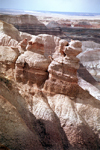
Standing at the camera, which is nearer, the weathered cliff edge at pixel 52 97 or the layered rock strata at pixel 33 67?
the weathered cliff edge at pixel 52 97

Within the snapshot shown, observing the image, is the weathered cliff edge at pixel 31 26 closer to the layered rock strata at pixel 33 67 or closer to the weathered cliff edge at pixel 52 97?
the weathered cliff edge at pixel 52 97

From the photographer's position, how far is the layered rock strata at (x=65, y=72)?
12.8 feet

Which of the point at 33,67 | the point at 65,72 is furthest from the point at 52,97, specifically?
the point at 33,67

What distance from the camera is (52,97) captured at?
3.99 metres

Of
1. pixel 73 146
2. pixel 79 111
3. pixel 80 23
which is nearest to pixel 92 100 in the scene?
pixel 79 111

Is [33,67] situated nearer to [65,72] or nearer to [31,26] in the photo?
[65,72]

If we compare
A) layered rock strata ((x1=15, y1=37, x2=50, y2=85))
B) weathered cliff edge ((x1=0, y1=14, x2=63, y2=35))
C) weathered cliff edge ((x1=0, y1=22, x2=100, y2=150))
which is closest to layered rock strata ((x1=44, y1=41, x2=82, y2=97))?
weathered cliff edge ((x1=0, y1=22, x2=100, y2=150))

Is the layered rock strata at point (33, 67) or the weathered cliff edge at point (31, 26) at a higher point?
the weathered cliff edge at point (31, 26)

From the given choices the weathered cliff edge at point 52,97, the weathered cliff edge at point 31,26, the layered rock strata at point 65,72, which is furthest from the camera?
the weathered cliff edge at point 31,26

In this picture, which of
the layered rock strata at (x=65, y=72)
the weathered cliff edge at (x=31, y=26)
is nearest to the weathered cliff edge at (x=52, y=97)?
the layered rock strata at (x=65, y=72)

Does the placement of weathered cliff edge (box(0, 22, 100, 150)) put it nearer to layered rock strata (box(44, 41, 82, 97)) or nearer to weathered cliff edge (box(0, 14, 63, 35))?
layered rock strata (box(44, 41, 82, 97))

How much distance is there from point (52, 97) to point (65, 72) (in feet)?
1.89

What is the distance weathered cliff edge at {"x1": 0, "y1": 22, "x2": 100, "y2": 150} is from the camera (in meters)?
3.43

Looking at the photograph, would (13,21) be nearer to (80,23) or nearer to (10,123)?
(80,23)
